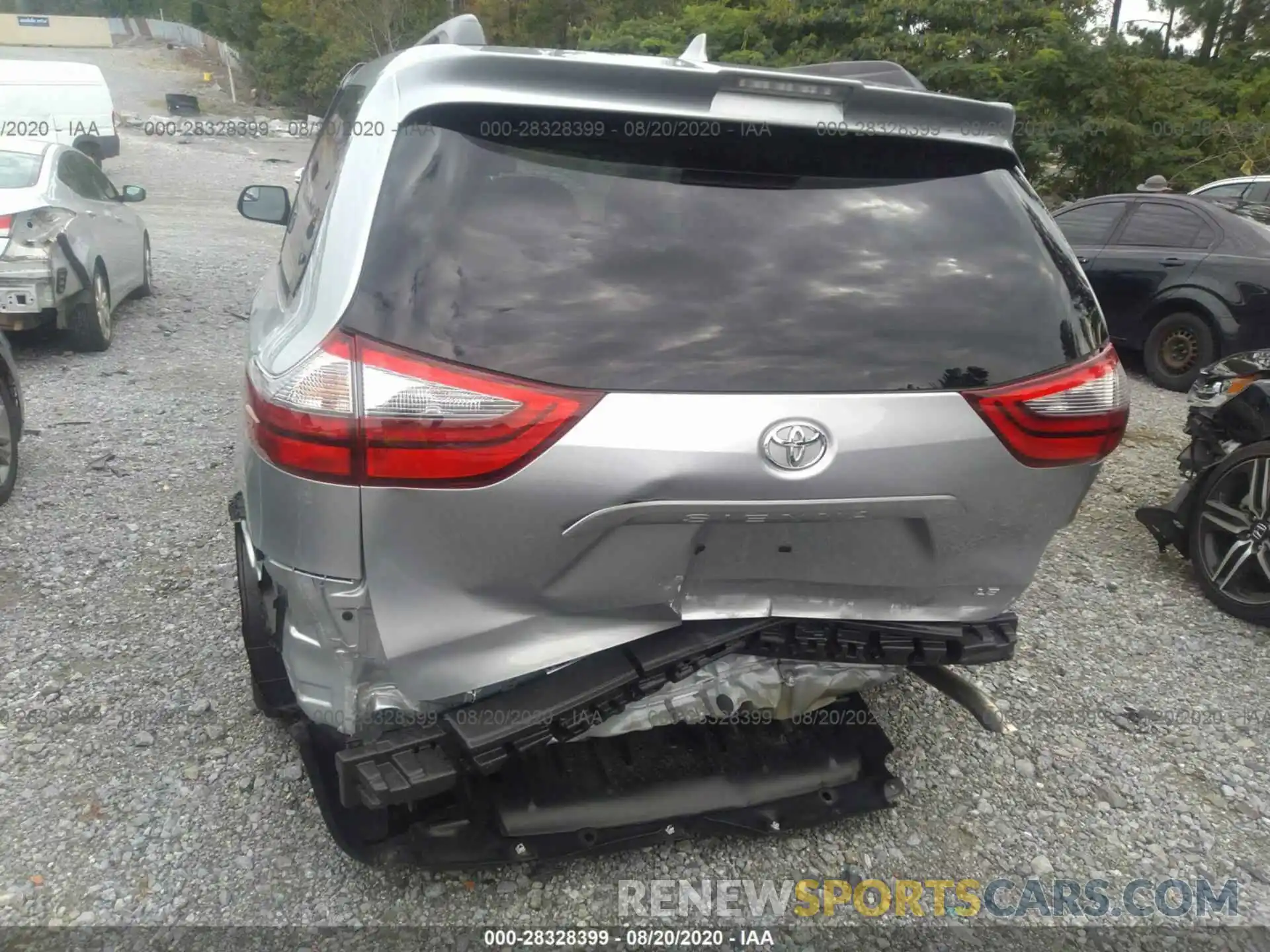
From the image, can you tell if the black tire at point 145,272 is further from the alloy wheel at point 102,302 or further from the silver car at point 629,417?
the silver car at point 629,417

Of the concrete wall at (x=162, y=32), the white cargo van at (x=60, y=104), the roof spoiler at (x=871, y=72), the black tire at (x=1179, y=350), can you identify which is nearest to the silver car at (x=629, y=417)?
the roof spoiler at (x=871, y=72)

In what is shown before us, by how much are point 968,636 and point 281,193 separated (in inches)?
132

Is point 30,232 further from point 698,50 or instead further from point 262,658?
point 698,50

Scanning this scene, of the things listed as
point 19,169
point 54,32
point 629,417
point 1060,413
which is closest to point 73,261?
point 19,169

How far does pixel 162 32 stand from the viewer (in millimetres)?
61875

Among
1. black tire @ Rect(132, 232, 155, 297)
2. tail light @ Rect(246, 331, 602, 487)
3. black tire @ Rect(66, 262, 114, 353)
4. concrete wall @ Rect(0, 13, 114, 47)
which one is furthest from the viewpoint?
concrete wall @ Rect(0, 13, 114, 47)

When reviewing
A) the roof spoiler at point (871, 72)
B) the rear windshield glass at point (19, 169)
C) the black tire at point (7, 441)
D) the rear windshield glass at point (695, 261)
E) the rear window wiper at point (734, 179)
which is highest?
the roof spoiler at point (871, 72)

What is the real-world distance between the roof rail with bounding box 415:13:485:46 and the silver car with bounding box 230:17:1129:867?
450 millimetres

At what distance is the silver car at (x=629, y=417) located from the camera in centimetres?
179

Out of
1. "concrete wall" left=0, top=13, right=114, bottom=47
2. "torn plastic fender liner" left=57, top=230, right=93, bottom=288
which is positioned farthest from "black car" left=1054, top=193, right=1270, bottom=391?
"concrete wall" left=0, top=13, right=114, bottom=47

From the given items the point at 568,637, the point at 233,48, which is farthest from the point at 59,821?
the point at 233,48

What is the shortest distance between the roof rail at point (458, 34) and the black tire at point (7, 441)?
3193 mm

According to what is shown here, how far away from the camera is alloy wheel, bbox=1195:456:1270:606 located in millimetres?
3920

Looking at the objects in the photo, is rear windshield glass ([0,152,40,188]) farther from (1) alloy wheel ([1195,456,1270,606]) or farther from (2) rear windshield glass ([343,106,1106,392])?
(1) alloy wheel ([1195,456,1270,606])
